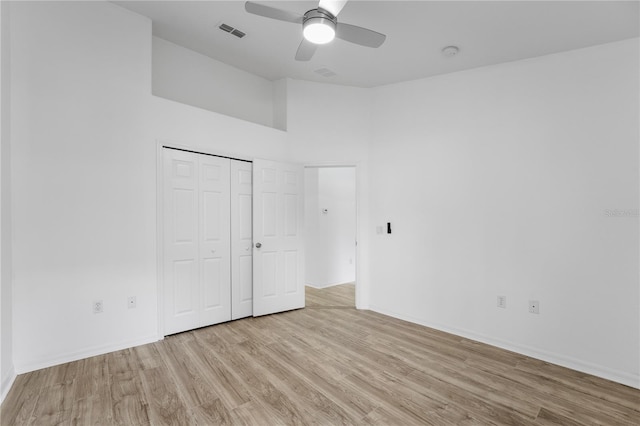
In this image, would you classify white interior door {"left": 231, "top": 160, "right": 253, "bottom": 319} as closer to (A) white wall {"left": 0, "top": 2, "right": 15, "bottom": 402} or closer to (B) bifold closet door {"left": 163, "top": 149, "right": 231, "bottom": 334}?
(B) bifold closet door {"left": 163, "top": 149, "right": 231, "bottom": 334}

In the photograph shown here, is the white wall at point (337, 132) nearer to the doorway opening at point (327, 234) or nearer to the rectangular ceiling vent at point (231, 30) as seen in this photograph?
the doorway opening at point (327, 234)

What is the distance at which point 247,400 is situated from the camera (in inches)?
84.0

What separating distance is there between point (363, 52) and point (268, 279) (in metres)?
2.96

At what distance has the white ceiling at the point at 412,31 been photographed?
247 centimetres

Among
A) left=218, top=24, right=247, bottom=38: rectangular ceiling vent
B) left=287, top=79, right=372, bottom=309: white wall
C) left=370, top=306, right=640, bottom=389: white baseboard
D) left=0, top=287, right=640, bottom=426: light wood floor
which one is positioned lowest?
left=370, top=306, right=640, bottom=389: white baseboard

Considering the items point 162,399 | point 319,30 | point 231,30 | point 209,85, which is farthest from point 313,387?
point 209,85

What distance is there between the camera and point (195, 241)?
3.42 metres

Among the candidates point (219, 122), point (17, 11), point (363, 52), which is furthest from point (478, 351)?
point (17, 11)

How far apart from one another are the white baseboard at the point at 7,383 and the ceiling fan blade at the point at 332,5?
134 inches

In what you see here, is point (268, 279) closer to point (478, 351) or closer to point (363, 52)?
point (478, 351)

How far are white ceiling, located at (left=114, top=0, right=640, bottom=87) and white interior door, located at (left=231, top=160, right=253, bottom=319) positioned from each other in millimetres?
1397

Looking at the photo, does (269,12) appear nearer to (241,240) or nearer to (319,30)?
(319,30)

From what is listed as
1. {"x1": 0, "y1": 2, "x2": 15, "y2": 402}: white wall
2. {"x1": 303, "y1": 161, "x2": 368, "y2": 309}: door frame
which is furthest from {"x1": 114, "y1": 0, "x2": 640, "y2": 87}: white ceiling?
{"x1": 303, "y1": 161, "x2": 368, "y2": 309}: door frame

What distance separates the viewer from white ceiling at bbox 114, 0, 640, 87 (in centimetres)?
247
